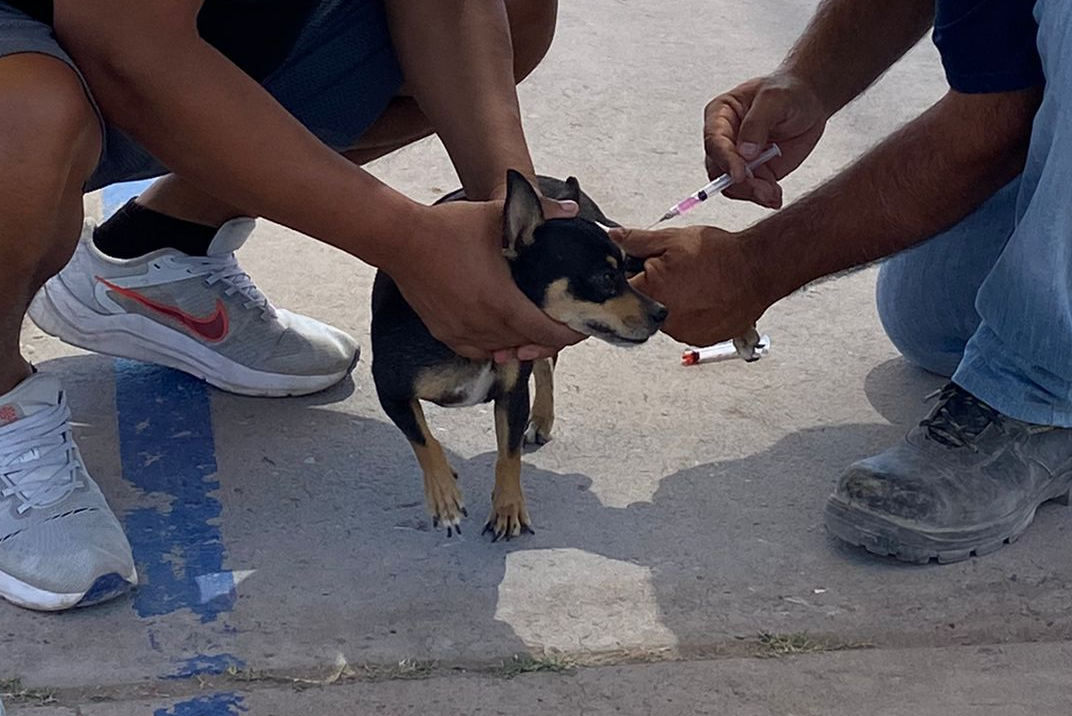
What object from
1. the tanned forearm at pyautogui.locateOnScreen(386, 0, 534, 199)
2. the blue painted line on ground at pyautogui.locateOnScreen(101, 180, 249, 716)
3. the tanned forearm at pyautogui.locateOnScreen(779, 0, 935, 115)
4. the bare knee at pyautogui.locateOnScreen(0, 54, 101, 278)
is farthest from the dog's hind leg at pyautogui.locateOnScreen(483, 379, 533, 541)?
the tanned forearm at pyautogui.locateOnScreen(779, 0, 935, 115)

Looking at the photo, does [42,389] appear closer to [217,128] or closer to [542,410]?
[217,128]

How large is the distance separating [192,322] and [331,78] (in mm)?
568

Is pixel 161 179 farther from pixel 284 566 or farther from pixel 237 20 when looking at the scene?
pixel 284 566

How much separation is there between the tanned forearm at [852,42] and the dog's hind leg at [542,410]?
76 centimetres

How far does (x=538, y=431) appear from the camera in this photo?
9.44 feet

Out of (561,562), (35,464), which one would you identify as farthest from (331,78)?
(561,562)

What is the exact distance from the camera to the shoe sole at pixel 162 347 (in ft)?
9.69

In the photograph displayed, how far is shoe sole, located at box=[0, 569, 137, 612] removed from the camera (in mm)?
2322

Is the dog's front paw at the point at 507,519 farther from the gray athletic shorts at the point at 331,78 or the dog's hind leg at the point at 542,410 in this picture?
the gray athletic shorts at the point at 331,78

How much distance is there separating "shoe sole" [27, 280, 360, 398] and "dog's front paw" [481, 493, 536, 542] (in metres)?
0.56

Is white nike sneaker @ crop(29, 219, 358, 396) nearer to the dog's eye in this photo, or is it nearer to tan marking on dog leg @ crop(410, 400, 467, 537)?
tan marking on dog leg @ crop(410, 400, 467, 537)

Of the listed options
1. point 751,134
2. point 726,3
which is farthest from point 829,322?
point 726,3

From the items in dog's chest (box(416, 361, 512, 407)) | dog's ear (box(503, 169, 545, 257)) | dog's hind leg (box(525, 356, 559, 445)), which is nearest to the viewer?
dog's ear (box(503, 169, 545, 257))

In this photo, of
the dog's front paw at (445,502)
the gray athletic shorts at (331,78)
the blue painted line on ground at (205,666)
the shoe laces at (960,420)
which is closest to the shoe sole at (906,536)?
the shoe laces at (960,420)
